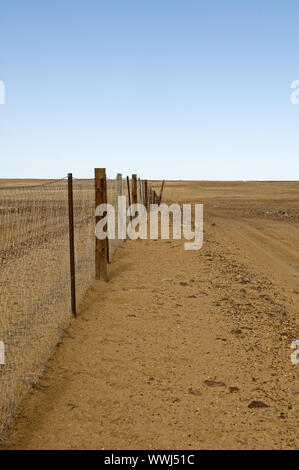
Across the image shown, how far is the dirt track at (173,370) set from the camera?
3.98m

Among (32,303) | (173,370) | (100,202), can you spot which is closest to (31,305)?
(32,303)

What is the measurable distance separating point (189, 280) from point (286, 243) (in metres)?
7.08

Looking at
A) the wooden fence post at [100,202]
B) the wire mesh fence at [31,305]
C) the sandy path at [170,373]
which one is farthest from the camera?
the wooden fence post at [100,202]

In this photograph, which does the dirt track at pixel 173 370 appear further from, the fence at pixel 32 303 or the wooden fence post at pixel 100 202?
the wooden fence post at pixel 100 202

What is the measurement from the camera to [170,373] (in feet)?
16.8

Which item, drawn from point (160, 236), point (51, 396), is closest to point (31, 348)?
point (51, 396)

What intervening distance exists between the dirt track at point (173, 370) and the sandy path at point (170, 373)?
0.01m

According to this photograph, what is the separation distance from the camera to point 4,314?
22.5 feet

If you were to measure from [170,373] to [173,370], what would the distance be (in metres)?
0.08

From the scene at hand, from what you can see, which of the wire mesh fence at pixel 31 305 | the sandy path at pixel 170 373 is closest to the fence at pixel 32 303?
the wire mesh fence at pixel 31 305

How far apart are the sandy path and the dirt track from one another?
1 centimetres

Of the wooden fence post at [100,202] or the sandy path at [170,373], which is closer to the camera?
the sandy path at [170,373]

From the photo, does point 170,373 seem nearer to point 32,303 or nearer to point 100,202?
point 32,303

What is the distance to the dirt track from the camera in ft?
13.1
